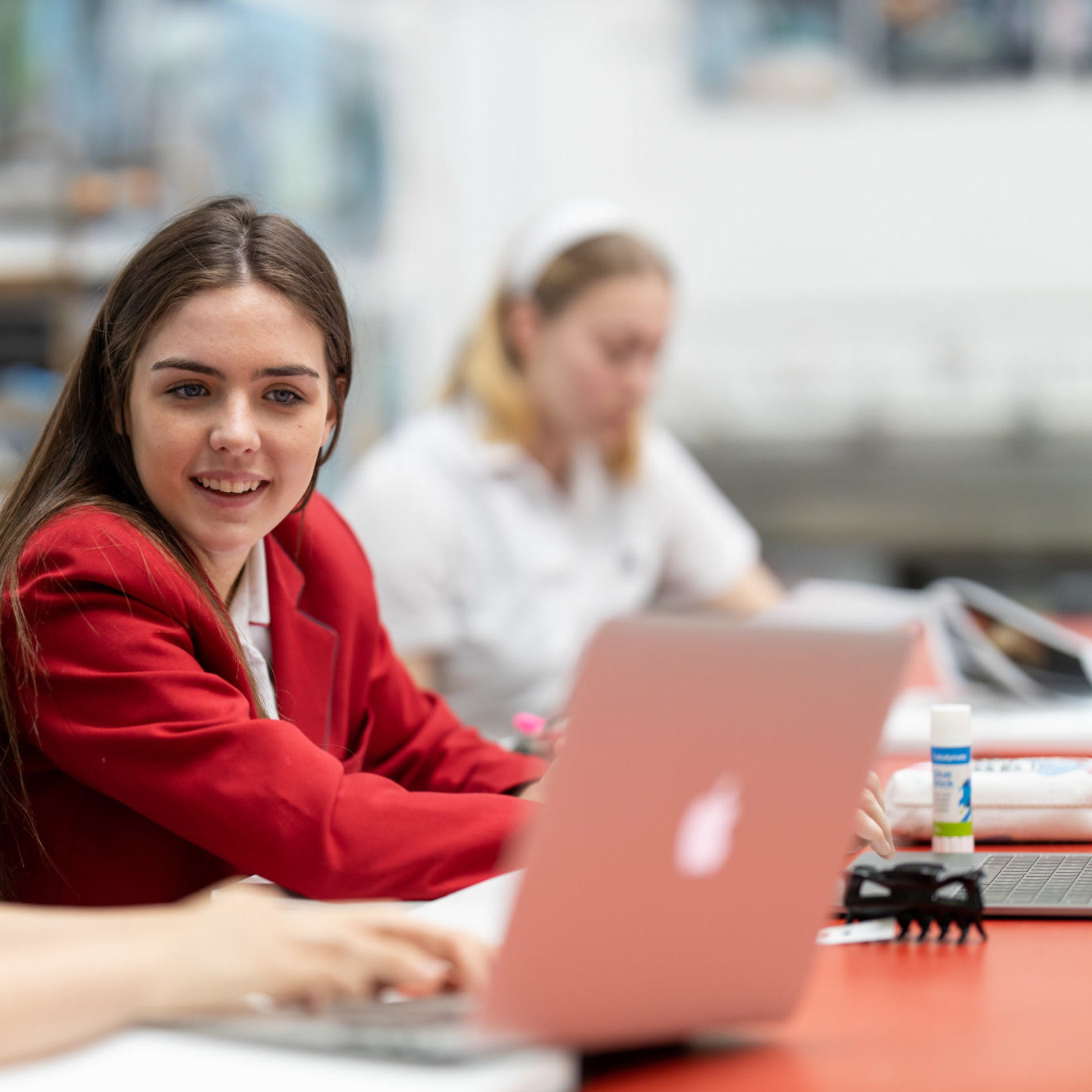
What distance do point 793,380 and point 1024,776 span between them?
2874mm

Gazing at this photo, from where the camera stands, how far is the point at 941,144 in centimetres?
382

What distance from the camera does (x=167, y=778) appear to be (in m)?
0.84

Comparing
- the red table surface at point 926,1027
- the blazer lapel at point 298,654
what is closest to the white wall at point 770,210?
the blazer lapel at point 298,654

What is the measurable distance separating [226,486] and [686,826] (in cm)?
50

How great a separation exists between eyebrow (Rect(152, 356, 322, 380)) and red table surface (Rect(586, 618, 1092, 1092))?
1.55 ft

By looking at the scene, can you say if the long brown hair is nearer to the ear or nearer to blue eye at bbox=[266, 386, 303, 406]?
blue eye at bbox=[266, 386, 303, 406]

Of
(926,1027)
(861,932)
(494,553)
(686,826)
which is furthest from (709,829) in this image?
(494,553)

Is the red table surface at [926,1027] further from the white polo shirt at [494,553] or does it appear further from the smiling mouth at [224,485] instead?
the white polo shirt at [494,553]

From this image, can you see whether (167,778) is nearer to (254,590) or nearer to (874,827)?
(254,590)

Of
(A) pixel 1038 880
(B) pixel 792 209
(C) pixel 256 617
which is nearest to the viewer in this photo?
(A) pixel 1038 880

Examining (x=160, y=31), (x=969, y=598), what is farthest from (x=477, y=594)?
(x=160, y=31)

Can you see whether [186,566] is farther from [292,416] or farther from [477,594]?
[477,594]

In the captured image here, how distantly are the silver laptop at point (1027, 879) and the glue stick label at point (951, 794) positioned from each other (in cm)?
2

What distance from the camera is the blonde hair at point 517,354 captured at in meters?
Answer: 2.02
